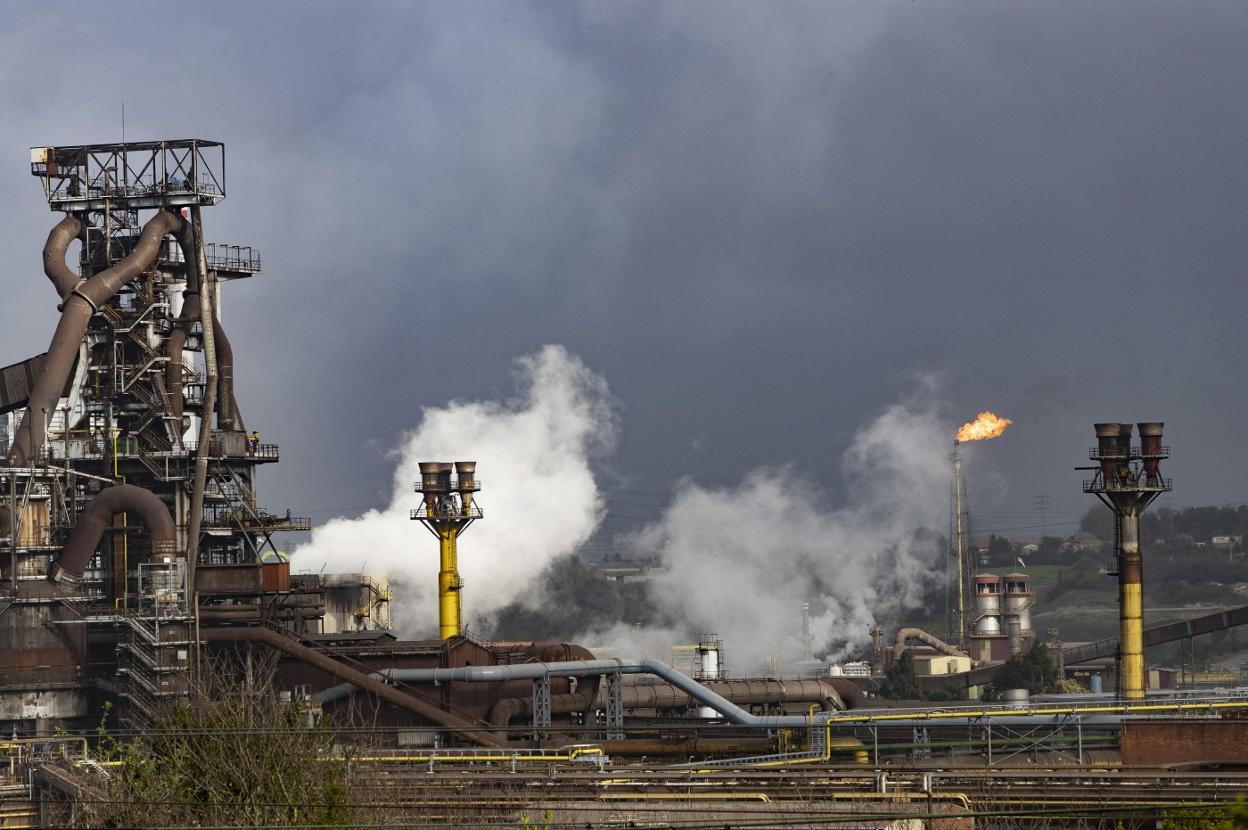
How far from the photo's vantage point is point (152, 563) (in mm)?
71062

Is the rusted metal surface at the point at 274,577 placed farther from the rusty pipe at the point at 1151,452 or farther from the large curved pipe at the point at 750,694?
the rusty pipe at the point at 1151,452

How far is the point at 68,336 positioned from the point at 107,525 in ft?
26.7

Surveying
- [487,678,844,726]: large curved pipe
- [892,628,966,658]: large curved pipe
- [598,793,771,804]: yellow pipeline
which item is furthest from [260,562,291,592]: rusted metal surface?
[892,628,966,658]: large curved pipe

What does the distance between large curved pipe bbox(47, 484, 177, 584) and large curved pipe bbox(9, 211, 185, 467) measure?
3675 mm

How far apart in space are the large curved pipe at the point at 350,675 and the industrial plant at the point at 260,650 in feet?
0.38

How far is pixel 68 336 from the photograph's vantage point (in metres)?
75.1

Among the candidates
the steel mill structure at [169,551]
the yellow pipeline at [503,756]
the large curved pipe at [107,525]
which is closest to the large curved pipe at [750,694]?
the steel mill structure at [169,551]

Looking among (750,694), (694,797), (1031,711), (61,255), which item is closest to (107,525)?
(61,255)

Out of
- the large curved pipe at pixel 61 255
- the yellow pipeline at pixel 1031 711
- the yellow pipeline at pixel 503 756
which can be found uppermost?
the large curved pipe at pixel 61 255

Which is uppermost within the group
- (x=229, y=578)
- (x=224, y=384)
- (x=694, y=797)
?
(x=224, y=384)

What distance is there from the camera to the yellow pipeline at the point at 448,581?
85312 millimetres

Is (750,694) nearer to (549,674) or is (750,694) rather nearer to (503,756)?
(549,674)

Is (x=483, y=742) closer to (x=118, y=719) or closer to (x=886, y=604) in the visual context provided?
(x=118, y=719)

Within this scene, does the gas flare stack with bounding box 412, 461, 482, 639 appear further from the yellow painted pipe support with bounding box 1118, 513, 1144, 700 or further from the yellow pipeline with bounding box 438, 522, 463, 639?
the yellow painted pipe support with bounding box 1118, 513, 1144, 700
